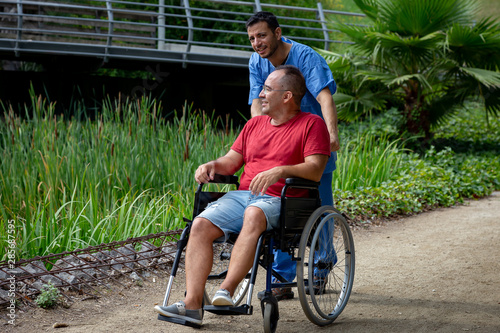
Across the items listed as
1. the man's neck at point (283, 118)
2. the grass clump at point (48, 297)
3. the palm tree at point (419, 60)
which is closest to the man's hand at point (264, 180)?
the man's neck at point (283, 118)

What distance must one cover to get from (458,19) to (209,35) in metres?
11.4

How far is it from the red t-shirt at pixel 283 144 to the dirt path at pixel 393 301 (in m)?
0.84

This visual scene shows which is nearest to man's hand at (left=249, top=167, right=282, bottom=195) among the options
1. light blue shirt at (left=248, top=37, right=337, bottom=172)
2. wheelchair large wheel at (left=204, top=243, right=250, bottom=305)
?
wheelchair large wheel at (left=204, top=243, right=250, bottom=305)

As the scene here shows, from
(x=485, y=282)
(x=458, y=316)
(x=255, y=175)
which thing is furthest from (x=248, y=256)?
(x=485, y=282)

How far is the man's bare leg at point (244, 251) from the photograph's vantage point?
2859 millimetres

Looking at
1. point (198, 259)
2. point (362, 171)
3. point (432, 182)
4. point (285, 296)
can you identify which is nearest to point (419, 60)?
point (432, 182)

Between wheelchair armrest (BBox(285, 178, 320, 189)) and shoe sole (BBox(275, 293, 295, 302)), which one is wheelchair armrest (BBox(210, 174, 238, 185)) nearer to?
wheelchair armrest (BBox(285, 178, 320, 189))

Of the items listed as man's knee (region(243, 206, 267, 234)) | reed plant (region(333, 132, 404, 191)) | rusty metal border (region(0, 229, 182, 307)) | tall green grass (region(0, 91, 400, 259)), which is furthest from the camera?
reed plant (region(333, 132, 404, 191))

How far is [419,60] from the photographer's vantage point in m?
9.49

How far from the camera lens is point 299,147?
3201 mm

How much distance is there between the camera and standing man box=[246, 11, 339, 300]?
3500 millimetres

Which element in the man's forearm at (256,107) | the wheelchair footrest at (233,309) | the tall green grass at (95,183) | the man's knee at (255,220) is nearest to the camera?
the wheelchair footrest at (233,309)

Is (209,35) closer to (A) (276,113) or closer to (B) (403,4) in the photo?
(B) (403,4)

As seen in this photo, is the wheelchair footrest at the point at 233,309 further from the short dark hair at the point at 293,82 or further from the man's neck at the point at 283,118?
the short dark hair at the point at 293,82
